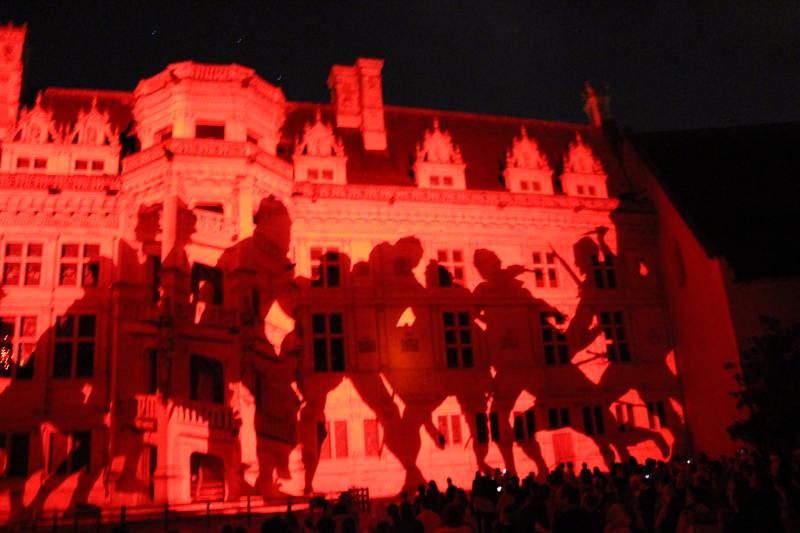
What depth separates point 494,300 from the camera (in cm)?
2867

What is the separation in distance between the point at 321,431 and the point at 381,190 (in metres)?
9.28

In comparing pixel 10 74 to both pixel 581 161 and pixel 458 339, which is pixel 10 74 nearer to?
pixel 458 339

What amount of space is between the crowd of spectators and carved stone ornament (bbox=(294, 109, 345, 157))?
18223mm

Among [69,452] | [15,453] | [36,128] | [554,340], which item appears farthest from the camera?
[554,340]

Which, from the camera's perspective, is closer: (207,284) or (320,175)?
(207,284)

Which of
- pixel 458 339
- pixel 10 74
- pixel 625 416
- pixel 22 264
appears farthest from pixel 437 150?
pixel 10 74

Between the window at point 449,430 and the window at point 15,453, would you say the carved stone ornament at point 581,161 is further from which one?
the window at point 15,453

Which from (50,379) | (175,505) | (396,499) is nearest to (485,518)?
(175,505)

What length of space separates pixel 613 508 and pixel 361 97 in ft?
87.2

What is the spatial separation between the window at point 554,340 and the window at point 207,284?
→ 12476mm

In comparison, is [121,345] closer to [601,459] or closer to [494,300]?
[494,300]

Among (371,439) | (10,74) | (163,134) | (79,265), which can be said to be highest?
(10,74)

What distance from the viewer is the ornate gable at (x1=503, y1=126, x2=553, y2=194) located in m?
31.1

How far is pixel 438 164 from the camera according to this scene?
29.9 m
